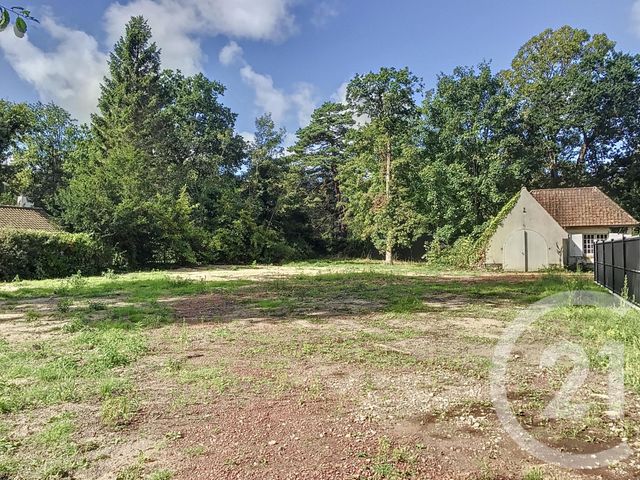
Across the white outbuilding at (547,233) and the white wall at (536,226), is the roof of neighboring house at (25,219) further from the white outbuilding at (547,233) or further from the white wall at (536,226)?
the white wall at (536,226)

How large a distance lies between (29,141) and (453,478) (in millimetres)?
43650

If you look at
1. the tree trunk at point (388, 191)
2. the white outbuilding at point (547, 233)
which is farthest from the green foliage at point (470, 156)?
the white outbuilding at point (547, 233)

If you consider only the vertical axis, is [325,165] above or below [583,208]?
above

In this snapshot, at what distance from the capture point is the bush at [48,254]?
1736cm

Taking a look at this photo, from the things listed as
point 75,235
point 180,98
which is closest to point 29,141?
point 180,98

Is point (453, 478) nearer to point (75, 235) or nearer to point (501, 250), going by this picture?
point (75, 235)

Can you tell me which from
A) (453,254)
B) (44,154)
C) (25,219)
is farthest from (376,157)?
(44,154)

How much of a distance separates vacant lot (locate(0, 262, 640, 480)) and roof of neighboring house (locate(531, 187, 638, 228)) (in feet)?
60.8

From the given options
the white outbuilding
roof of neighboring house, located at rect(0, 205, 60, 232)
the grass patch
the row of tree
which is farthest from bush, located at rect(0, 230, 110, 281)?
the white outbuilding

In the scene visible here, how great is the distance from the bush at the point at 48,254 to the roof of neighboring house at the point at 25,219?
10.1 feet

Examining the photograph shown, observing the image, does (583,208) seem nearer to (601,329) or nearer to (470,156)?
(470,156)

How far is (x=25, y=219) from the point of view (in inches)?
920

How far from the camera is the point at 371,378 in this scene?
4.61 metres

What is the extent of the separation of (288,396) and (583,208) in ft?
85.8
